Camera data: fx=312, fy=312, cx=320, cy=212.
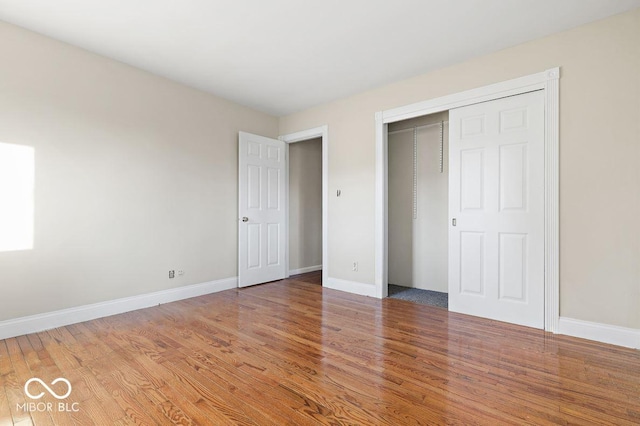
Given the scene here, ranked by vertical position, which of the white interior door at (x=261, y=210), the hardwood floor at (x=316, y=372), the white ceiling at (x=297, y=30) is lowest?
the hardwood floor at (x=316, y=372)

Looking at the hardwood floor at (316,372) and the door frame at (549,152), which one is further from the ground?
the door frame at (549,152)

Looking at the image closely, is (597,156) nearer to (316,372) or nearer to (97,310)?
(316,372)

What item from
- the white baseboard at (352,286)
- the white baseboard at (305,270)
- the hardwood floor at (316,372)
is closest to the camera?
the hardwood floor at (316,372)

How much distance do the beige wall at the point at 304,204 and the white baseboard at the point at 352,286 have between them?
1.16 m

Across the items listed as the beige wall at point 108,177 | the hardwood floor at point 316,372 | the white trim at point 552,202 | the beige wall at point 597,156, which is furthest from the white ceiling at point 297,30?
the hardwood floor at point 316,372

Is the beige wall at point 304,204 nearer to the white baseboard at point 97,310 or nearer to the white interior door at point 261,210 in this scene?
the white interior door at point 261,210

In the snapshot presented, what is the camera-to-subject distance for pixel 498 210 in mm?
3227

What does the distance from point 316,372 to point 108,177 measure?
118 inches

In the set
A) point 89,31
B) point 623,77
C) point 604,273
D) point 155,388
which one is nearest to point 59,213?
point 89,31

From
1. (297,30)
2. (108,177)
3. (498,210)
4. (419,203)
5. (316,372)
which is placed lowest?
(316,372)

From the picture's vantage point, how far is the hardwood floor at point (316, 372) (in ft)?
5.65

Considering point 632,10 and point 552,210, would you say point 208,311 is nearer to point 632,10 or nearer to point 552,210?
point 552,210

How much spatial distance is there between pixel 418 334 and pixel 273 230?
290 centimetres

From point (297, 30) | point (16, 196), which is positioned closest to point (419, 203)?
point (297, 30)
